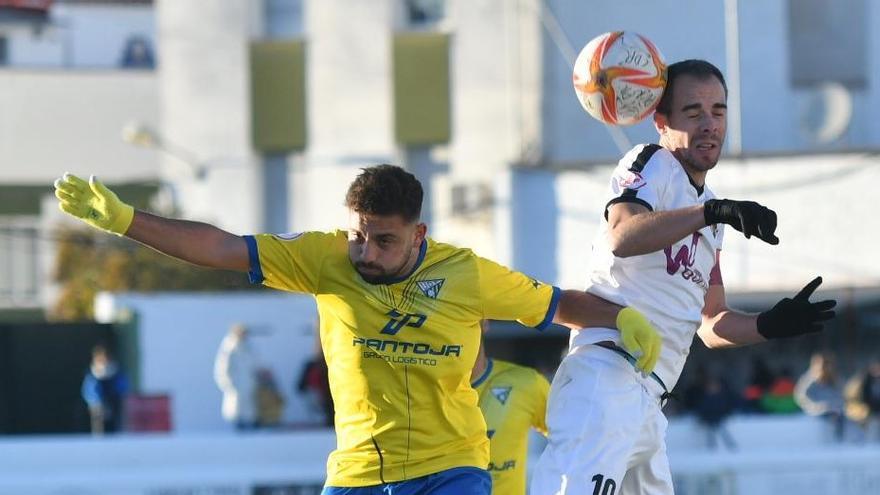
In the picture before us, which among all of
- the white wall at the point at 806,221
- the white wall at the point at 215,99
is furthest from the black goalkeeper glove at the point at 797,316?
the white wall at the point at 215,99

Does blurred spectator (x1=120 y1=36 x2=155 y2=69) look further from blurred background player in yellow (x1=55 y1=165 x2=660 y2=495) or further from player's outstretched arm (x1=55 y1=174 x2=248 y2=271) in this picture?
player's outstretched arm (x1=55 y1=174 x2=248 y2=271)

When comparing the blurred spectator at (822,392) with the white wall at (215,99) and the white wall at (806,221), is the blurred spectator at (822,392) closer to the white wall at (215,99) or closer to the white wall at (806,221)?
the white wall at (806,221)

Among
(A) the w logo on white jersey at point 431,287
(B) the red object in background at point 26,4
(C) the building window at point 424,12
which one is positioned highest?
(B) the red object in background at point 26,4

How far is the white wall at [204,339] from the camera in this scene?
21.9 metres

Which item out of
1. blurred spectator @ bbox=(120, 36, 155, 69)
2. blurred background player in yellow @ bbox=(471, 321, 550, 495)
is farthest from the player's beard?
blurred spectator @ bbox=(120, 36, 155, 69)

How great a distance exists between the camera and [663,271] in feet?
21.0

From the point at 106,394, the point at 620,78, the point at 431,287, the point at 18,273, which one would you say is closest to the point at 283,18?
the point at 106,394

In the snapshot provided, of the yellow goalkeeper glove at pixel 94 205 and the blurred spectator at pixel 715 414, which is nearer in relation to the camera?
the yellow goalkeeper glove at pixel 94 205

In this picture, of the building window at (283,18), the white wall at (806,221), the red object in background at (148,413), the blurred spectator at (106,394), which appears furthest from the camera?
the building window at (283,18)

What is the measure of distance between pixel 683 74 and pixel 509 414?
188cm

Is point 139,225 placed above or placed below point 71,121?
below

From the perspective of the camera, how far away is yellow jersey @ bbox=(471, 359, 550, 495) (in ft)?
25.0

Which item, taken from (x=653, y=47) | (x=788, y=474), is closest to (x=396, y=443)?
(x=653, y=47)

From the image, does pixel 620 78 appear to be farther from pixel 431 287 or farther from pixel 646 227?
pixel 431 287
